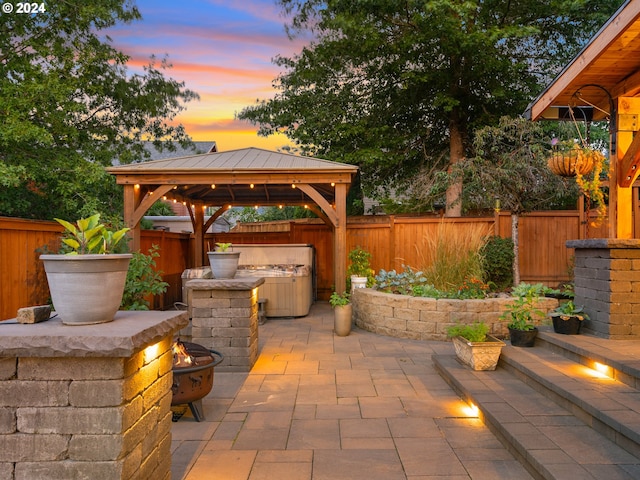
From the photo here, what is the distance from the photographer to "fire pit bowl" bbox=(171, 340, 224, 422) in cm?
327

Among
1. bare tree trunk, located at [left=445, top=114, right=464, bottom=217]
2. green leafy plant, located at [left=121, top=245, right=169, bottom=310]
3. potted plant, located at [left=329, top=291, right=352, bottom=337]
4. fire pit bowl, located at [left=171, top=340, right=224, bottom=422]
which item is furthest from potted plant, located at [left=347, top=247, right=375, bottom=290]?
fire pit bowl, located at [left=171, top=340, right=224, bottom=422]

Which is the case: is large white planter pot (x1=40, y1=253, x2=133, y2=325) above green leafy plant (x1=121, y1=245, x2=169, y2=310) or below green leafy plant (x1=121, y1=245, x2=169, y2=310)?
above

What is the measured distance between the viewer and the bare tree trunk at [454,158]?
413 inches

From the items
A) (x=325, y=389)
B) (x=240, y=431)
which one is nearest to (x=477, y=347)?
(x=325, y=389)

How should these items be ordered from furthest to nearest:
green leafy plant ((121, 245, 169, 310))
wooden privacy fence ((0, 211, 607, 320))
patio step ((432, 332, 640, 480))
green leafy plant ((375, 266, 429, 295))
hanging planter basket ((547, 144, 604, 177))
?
wooden privacy fence ((0, 211, 607, 320)) → green leafy plant ((375, 266, 429, 295)) → green leafy plant ((121, 245, 169, 310)) → hanging planter basket ((547, 144, 604, 177)) → patio step ((432, 332, 640, 480))

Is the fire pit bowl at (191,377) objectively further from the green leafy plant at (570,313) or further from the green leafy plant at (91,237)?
the green leafy plant at (570,313)

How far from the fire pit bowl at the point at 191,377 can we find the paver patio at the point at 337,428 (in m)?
0.20

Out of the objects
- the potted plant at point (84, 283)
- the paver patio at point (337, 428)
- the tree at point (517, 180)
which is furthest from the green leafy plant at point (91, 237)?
the tree at point (517, 180)

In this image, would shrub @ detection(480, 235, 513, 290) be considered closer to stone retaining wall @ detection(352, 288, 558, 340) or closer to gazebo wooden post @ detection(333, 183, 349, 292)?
stone retaining wall @ detection(352, 288, 558, 340)

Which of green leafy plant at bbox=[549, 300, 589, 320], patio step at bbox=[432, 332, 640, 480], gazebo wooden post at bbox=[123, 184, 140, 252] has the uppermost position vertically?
gazebo wooden post at bbox=[123, 184, 140, 252]

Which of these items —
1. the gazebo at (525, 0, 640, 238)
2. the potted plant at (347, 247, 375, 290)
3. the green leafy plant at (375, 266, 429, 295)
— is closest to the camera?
the gazebo at (525, 0, 640, 238)

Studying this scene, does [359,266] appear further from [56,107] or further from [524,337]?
[56,107]

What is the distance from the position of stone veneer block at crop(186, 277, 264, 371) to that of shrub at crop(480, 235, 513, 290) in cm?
481

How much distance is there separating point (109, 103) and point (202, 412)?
9.41 metres
